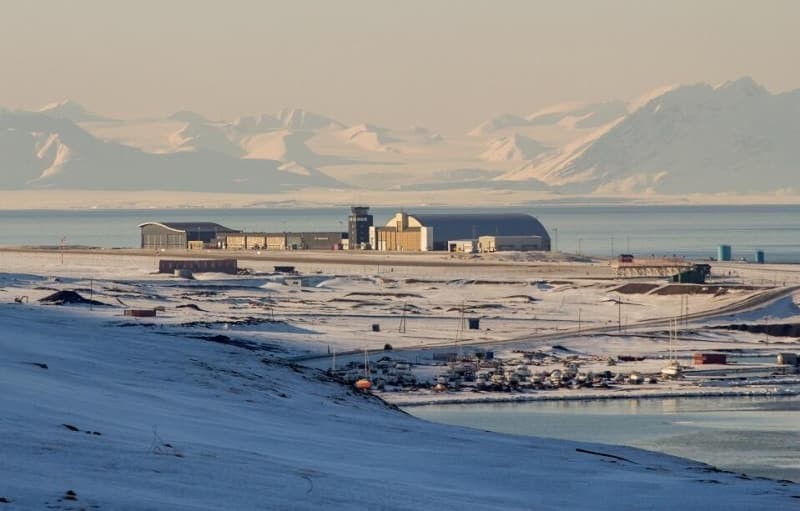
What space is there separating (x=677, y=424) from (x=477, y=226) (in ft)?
387

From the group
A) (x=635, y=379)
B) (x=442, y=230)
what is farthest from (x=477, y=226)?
(x=635, y=379)

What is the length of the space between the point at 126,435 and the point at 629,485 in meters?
7.81

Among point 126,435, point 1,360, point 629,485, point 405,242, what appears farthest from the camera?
point 405,242

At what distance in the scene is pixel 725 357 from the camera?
234ft

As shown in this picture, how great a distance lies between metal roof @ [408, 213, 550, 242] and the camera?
548 ft

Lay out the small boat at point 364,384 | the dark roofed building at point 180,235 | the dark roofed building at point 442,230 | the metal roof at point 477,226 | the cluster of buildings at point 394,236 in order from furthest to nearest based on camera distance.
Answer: the dark roofed building at point 180,235, the metal roof at point 477,226, the dark roofed building at point 442,230, the cluster of buildings at point 394,236, the small boat at point 364,384

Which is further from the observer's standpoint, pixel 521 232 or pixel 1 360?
pixel 521 232

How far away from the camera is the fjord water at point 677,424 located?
44.0 metres

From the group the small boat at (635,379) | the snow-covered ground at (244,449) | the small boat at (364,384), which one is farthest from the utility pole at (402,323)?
the snow-covered ground at (244,449)

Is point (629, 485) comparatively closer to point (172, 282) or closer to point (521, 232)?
point (172, 282)

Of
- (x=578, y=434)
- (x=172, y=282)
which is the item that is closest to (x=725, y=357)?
(x=578, y=434)

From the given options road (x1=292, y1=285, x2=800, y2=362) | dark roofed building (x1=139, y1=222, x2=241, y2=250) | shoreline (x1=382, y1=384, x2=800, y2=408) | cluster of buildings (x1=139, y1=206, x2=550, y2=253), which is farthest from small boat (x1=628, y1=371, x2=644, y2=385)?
dark roofed building (x1=139, y1=222, x2=241, y2=250)

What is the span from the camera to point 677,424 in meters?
51.6

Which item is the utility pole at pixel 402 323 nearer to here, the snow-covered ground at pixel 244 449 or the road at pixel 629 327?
the road at pixel 629 327
